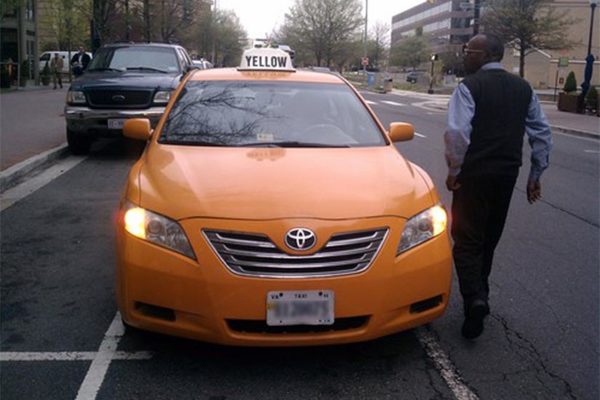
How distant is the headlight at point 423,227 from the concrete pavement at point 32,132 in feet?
20.3

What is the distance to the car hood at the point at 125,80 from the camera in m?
11.0

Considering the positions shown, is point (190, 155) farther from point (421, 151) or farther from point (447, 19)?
point (447, 19)

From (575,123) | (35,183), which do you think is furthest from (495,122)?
(575,123)

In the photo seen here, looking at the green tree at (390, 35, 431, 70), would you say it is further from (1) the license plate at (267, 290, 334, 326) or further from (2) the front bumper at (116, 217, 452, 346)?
(1) the license plate at (267, 290, 334, 326)

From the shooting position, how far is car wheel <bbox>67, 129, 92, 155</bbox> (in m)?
11.2

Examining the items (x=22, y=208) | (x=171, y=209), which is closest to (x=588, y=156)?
(x=22, y=208)

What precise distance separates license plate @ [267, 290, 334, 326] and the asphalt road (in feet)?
1.28

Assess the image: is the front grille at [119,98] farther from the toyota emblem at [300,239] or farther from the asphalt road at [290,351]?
the toyota emblem at [300,239]

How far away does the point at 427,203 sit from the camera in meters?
3.89

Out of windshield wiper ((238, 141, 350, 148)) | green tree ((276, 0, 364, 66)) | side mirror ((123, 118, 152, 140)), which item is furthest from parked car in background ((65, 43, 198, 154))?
green tree ((276, 0, 364, 66))

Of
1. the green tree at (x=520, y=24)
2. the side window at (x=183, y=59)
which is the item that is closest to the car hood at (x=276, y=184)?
the side window at (x=183, y=59)

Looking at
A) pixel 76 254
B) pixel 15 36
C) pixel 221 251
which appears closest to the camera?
pixel 221 251

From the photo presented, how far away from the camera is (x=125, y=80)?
11.2m

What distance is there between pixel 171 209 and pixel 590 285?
346 cm
